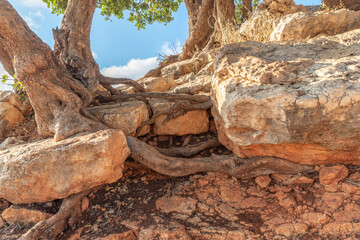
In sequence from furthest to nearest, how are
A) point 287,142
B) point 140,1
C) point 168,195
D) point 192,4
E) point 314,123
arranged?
point 192,4, point 140,1, point 168,195, point 287,142, point 314,123

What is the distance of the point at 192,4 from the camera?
8.33 meters

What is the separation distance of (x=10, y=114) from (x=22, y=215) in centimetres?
240

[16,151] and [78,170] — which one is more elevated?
[16,151]

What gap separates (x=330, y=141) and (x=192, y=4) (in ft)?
24.4

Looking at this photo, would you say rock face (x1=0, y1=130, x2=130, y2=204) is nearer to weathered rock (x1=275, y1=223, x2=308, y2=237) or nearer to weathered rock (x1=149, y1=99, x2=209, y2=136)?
weathered rock (x1=149, y1=99, x2=209, y2=136)

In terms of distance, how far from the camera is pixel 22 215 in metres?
2.51

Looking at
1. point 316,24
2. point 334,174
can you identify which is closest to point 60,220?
point 334,174

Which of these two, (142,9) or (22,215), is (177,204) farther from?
(142,9)

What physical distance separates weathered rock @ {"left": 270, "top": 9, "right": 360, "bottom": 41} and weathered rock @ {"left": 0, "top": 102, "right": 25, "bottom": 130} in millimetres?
5266

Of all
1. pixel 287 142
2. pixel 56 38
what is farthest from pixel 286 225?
pixel 56 38

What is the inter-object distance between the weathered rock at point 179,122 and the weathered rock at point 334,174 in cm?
203

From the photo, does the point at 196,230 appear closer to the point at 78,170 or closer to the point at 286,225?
the point at 286,225

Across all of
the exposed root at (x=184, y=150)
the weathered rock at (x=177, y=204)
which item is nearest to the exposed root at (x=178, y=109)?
the exposed root at (x=184, y=150)

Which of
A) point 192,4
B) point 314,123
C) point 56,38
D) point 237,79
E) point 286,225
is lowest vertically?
point 286,225
